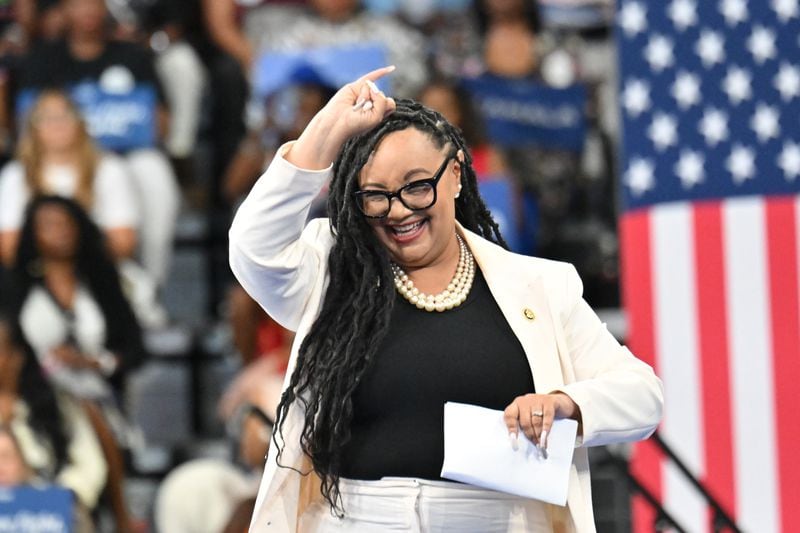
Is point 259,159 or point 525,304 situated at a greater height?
point 259,159

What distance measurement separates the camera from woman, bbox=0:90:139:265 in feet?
22.6

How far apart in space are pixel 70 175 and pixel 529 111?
6.86ft

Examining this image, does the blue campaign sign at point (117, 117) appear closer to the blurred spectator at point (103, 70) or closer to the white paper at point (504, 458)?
the blurred spectator at point (103, 70)

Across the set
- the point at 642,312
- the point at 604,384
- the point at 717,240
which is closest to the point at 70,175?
the point at 642,312

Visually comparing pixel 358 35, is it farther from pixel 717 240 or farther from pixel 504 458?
pixel 504 458

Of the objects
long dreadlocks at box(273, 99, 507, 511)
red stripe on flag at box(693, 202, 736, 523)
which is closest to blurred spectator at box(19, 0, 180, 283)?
red stripe on flag at box(693, 202, 736, 523)

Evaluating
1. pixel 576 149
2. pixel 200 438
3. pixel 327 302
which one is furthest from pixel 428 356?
pixel 576 149

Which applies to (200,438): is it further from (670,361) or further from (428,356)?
(428,356)

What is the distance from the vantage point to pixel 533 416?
278 centimetres

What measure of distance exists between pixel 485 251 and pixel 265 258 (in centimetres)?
50

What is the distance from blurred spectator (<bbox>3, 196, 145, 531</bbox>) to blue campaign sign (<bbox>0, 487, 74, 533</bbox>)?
129cm

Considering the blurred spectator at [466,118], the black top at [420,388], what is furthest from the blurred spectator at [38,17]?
the black top at [420,388]

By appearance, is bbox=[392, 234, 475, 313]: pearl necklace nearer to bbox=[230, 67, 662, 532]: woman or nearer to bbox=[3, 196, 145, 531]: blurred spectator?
bbox=[230, 67, 662, 532]: woman

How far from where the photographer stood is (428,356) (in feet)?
9.46
